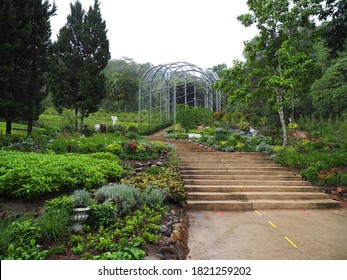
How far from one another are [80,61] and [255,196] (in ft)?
47.0

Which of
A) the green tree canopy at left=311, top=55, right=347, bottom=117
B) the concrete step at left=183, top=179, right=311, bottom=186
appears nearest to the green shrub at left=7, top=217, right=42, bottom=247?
the concrete step at left=183, top=179, right=311, bottom=186

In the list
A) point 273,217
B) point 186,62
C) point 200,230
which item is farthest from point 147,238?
point 186,62

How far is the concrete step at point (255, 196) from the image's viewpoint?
596 cm

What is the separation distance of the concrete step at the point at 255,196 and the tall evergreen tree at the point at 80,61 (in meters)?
11.2

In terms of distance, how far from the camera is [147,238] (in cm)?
303

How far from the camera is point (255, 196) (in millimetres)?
6090

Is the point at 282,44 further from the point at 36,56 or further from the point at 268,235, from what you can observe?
the point at 36,56

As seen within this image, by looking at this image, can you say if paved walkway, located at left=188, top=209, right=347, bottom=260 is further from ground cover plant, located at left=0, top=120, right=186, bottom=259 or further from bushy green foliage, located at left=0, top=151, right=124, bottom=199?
bushy green foliage, located at left=0, top=151, right=124, bottom=199

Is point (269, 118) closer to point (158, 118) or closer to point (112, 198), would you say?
point (158, 118)

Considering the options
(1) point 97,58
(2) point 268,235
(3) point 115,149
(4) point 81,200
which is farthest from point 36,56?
(2) point 268,235

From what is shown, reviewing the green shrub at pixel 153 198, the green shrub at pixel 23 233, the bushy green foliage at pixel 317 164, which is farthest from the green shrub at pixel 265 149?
the green shrub at pixel 23 233

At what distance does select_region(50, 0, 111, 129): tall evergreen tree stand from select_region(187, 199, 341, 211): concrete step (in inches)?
452

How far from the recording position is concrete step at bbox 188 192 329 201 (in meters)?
5.96

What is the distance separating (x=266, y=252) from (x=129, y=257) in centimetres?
202
